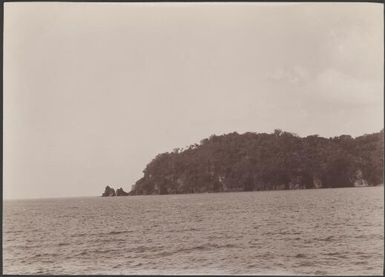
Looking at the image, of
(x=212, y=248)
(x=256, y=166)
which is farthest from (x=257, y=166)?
(x=212, y=248)

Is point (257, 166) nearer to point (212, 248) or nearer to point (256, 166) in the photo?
point (256, 166)

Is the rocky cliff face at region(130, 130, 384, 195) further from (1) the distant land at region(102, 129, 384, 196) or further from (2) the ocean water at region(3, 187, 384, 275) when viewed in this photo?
(2) the ocean water at region(3, 187, 384, 275)

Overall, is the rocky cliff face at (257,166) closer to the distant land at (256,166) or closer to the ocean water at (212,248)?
the distant land at (256,166)

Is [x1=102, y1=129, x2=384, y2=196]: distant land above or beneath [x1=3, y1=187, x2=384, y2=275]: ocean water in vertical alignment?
above

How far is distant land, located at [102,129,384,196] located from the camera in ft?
185

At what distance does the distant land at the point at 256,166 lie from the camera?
5645cm

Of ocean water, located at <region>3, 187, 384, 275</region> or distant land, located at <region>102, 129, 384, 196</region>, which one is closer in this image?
ocean water, located at <region>3, 187, 384, 275</region>

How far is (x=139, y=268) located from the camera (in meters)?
20.2

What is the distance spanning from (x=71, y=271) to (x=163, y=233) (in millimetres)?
13255

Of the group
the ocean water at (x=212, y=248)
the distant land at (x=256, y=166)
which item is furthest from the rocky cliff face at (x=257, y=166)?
the ocean water at (x=212, y=248)

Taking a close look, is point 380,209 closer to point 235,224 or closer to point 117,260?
point 235,224

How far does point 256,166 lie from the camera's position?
285 ft

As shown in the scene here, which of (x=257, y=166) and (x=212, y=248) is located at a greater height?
(x=257, y=166)

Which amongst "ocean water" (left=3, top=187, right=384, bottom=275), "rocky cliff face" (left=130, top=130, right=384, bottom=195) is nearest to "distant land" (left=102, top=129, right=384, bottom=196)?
"rocky cliff face" (left=130, top=130, right=384, bottom=195)
